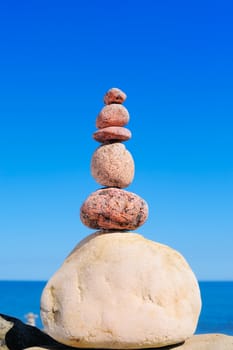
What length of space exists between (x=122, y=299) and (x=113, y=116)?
324 centimetres

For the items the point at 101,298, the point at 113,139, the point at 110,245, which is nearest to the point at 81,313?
the point at 101,298

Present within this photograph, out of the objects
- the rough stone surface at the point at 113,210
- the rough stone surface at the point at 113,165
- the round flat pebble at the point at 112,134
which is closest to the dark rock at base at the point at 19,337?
the rough stone surface at the point at 113,210

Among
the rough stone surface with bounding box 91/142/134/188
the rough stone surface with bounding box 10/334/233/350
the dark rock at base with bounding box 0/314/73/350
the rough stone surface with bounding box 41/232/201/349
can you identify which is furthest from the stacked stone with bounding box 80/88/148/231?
the dark rock at base with bounding box 0/314/73/350

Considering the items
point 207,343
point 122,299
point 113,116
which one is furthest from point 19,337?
point 113,116

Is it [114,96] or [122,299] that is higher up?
[114,96]

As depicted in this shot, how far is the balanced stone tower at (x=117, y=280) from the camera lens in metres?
10.1

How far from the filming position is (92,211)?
1095 cm

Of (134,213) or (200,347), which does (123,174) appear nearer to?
(134,213)

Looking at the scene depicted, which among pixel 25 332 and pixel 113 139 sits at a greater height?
pixel 113 139

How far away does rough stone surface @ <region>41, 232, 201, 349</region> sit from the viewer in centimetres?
1009

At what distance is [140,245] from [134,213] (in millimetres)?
574

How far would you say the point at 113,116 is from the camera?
11.4m

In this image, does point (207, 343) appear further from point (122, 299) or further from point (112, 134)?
point (112, 134)

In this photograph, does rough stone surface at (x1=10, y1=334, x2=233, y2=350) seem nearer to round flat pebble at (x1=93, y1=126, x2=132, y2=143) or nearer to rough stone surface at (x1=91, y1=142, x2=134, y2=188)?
rough stone surface at (x1=91, y1=142, x2=134, y2=188)
